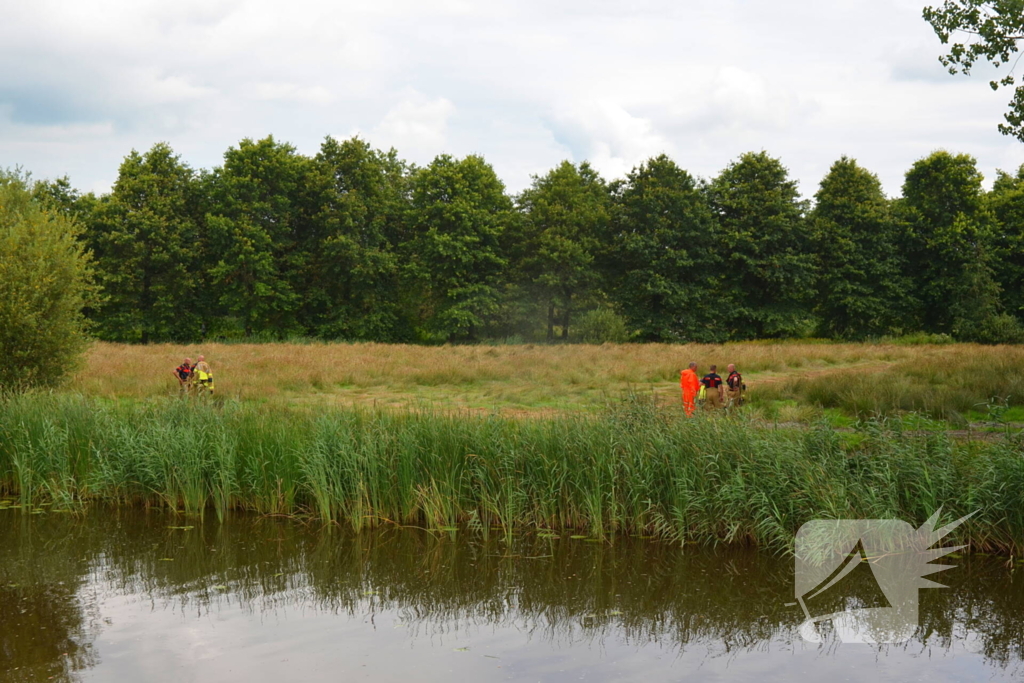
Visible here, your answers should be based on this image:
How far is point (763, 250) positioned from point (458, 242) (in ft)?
59.0

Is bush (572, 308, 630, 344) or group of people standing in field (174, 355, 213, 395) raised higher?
bush (572, 308, 630, 344)

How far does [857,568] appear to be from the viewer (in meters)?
9.16

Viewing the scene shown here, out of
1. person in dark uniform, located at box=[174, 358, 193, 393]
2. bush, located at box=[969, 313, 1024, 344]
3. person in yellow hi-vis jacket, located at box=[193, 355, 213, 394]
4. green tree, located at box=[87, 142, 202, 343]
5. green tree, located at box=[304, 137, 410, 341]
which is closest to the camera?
person in yellow hi-vis jacket, located at box=[193, 355, 213, 394]

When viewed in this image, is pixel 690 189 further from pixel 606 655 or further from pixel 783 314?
pixel 606 655

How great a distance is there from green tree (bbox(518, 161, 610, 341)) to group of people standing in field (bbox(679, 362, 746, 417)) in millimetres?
32327

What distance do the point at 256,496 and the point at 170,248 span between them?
40.1 metres

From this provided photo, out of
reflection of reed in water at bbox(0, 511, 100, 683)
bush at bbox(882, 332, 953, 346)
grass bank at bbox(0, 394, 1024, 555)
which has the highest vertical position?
bush at bbox(882, 332, 953, 346)

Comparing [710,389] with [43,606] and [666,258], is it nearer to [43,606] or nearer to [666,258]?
[43,606]

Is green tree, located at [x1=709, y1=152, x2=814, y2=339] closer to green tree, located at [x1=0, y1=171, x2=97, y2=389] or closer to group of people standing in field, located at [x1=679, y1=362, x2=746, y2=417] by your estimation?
group of people standing in field, located at [x1=679, y1=362, x2=746, y2=417]

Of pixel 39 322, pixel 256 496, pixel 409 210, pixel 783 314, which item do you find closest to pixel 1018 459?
pixel 256 496

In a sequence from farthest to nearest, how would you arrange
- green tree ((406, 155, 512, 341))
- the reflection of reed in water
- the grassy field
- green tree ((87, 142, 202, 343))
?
green tree ((406, 155, 512, 341)), green tree ((87, 142, 202, 343)), the grassy field, the reflection of reed in water

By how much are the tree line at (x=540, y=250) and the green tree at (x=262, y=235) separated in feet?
0.42

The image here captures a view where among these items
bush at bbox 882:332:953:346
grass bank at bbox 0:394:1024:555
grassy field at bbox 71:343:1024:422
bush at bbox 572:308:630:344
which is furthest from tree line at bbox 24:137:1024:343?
grass bank at bbox 0:394:1024:555

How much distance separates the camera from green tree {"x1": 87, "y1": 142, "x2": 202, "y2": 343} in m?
47.7
